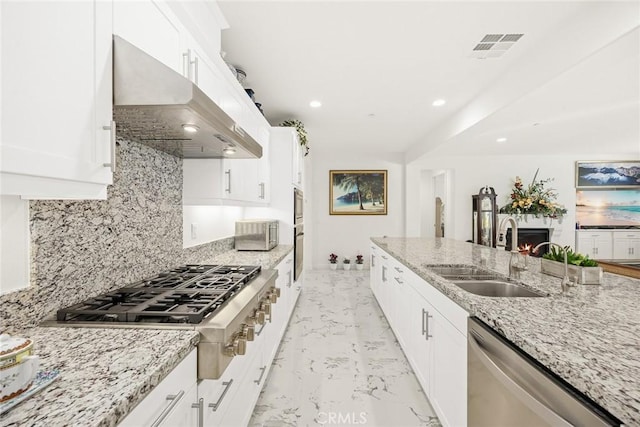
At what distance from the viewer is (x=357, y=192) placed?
689cm

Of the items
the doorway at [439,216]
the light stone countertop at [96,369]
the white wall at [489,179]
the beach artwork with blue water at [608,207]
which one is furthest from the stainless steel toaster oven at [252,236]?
the beach artwork with blue water at [608,207]

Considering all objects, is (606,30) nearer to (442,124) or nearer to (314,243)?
(442,124)

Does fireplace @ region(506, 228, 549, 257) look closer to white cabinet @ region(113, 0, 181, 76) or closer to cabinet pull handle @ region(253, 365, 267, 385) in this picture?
cabinet pull handle @ region(253, 365, 267, 385)

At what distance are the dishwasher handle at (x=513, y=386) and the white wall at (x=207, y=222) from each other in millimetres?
1876

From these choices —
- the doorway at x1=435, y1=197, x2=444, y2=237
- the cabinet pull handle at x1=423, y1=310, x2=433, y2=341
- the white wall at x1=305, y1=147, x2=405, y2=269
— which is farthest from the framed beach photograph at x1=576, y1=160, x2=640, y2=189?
the cabinet pull handle at x1=423, y1=310, x2=433, y2=341

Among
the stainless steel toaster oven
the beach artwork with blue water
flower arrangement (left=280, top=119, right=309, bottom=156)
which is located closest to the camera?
the stainless steel toaster oven

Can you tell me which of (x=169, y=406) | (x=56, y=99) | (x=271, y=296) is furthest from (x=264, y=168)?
(x=169, y=406)

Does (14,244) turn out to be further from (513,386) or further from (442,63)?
(442,63)

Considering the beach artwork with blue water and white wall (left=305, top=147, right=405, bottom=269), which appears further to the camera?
white wall (left=305, top=147, right=405, bottom=269)

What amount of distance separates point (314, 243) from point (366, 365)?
14.4ft

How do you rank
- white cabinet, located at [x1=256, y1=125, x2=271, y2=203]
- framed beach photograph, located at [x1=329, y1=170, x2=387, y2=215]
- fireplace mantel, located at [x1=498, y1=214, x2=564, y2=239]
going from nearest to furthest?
white cabinet, located at [x1=256, y1=125, x2=271, y2=203] → fireplace mantel, located at [x1=498, y1=214, x2=564, y2=239] → framed beach photograph, located at [x1=329, y1=170, x2=387, y2=215]

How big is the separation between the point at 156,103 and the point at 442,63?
263cm

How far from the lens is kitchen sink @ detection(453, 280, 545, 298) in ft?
5.70

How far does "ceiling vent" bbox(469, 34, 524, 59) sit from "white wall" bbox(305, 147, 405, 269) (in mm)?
4182
